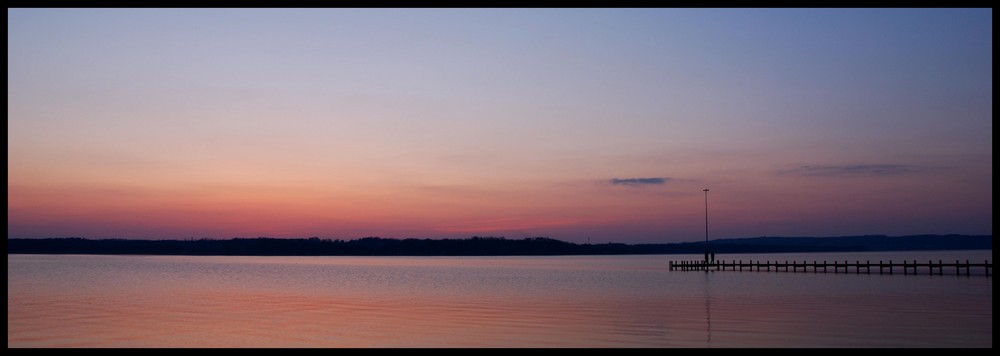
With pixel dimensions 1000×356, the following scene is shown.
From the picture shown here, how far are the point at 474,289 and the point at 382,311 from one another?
20.6 metres

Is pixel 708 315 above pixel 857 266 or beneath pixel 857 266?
above

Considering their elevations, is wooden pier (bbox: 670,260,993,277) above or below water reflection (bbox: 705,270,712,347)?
below

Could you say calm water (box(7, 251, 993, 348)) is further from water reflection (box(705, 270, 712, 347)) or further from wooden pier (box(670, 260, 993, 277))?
wooden pier (box(670, 260, 993, 277))

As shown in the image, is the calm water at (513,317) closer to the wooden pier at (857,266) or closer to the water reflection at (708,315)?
the water reflection at (708,315)

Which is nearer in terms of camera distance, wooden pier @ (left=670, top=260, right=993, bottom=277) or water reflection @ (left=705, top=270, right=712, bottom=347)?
water reflection @ (left=705, top=270, right=712, bottom=347)

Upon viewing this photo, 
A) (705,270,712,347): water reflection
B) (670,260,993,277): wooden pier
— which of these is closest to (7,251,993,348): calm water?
(705,270,712,347): water reflection

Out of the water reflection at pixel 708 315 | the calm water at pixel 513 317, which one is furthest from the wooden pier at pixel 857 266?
the water reflection at pixel 708 315

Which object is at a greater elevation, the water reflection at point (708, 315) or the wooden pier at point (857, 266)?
the water reflection at point (708, 315)

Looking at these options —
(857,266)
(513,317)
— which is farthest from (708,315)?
(857,266)

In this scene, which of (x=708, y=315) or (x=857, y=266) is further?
(x=857, y=266)

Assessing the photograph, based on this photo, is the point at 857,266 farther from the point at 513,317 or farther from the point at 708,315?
the point at 513,317
